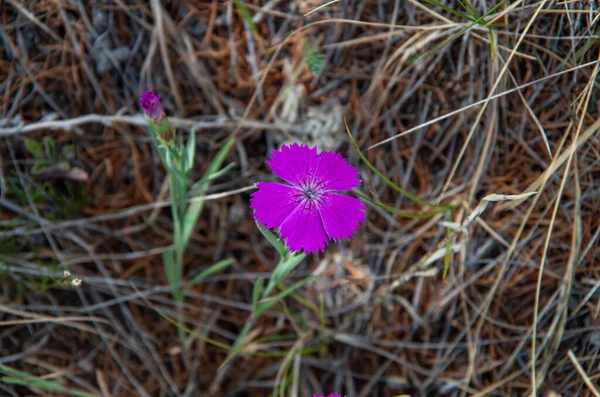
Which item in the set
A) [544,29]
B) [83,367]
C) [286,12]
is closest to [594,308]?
[544,29]

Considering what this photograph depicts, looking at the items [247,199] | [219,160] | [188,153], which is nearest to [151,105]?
[188,153]

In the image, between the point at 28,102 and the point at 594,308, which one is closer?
the point at 594,308

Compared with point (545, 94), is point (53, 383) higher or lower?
lower

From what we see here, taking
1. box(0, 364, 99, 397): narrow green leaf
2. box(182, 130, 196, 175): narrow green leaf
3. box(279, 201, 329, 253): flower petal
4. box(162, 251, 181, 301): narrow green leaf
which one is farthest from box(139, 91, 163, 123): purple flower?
box(0, 364, 99, 397): narrow green leaf

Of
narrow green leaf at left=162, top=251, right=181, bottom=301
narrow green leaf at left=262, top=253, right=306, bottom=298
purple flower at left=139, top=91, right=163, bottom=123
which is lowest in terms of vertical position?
narrow green leaf at left=162, top=251, right=181, bottom=301

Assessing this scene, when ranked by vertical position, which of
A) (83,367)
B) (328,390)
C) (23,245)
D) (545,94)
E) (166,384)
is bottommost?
(328,390)

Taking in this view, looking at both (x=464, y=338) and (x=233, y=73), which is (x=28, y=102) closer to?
(x=233, y=73)

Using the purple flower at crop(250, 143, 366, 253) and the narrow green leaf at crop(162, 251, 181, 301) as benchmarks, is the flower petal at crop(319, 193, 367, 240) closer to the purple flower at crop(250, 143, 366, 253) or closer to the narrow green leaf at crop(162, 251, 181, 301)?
the purple flower at crop(250, 143, 366, 253)
